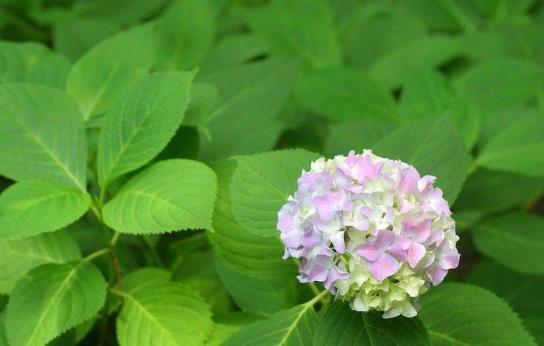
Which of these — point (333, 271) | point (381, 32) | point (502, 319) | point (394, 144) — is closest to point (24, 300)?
point (333, 271)

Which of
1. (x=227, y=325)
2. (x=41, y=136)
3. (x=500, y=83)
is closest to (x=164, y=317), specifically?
(x=227, y=325)

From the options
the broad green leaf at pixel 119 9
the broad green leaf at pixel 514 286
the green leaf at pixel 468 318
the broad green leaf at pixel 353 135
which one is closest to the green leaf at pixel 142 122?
the broad green leaf at pixel 353 135

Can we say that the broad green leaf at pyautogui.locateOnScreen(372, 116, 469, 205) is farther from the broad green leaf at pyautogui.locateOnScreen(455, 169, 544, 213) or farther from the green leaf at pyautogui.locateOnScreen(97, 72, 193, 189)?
the broad green leaf at pyautogui.locateOnScreen(455, 169, 544, 213)

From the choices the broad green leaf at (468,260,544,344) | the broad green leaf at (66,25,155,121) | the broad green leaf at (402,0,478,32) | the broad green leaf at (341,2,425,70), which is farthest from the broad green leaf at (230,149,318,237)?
the broad green leaf at (402,0,478,32)

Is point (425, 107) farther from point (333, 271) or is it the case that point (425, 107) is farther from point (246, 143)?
point (333, 271)

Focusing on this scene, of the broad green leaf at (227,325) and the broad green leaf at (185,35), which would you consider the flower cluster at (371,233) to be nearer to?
the broad green leaf at (227,325)
